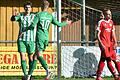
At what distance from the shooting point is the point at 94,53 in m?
16.2

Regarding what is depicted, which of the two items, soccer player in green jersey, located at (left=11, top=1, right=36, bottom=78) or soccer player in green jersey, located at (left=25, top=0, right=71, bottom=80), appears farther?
soccer player in green jersey, located at (left=11, top=1, right=36, bottom=78)

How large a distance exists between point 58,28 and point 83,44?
3.20 meters

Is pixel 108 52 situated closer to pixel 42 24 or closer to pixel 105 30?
pixel 105 30

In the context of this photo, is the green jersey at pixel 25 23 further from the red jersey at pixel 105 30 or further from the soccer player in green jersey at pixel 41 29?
the red jersey at pixel 105 30

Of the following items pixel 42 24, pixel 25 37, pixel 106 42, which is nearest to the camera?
pixel 42 24

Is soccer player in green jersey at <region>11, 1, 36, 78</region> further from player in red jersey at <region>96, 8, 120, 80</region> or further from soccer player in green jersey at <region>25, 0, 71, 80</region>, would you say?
player in red jersey at <region>96, 8, 120, 80</region>

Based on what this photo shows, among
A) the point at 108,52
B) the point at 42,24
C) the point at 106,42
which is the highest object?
the point at 42,24

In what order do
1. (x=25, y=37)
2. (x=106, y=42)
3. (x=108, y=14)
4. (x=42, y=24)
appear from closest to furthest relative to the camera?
(x=42, y=24) < (x=25, y=37) < (x=108, y=14) < (x=106, y=42)

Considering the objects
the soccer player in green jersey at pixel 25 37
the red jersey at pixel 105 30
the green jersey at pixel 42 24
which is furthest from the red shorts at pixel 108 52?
the soccer player in green jersey at pixel 25 37

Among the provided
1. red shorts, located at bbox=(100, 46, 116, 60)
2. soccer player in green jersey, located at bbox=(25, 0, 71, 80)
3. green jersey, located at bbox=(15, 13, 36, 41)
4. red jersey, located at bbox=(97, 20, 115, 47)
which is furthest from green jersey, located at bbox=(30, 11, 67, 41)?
red shorts, located at bbox=(100, 46, 116, 60)

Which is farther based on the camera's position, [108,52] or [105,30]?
[105,30]

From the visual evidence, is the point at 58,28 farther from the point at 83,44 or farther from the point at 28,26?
the point at 83,44

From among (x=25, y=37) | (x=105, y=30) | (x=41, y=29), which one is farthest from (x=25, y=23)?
(x=105, y=30)

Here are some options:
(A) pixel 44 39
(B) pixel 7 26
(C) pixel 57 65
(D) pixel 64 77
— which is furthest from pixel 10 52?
(B) pixel 7 26
